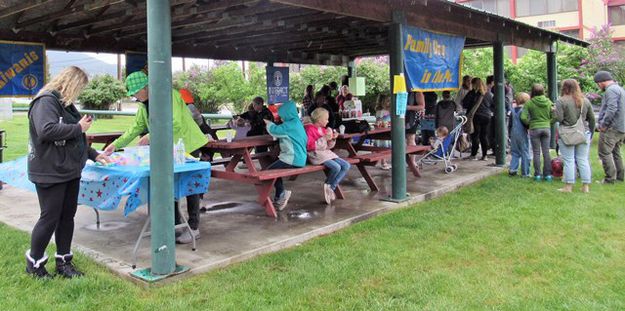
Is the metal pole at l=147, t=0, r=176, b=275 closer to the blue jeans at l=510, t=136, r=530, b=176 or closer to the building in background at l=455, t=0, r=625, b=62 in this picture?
the blue jeans at l=510, t=136, r=530, b=176

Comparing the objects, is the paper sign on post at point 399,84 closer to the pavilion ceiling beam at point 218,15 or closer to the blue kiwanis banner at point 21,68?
the pavilion ceiling beam at point 218,15

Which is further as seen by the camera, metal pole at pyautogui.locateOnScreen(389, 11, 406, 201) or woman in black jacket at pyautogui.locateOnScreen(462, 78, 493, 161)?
woman in black jacket at pyautogui.locateOnScreen(462, 78, 493, 161)

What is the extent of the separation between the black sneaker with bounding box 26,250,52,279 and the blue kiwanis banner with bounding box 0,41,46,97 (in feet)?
15.8

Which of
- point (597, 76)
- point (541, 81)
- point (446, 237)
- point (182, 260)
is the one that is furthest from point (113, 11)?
point (541, 81)

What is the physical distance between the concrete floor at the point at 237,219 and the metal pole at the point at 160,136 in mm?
349

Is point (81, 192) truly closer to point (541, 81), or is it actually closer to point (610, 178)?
point (610, 178)

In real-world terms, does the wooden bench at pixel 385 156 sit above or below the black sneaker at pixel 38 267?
above

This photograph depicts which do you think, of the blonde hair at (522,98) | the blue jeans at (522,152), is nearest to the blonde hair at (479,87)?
the blonde hair at (522,98)

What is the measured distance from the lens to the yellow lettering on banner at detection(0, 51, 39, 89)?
26.3 feet

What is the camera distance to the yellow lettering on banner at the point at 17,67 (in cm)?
802

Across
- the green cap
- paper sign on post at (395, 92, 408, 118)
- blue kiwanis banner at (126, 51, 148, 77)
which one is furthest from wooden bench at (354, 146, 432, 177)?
blue kiwanis banner at (126, 51, 148, 77)

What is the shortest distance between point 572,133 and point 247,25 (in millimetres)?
5049

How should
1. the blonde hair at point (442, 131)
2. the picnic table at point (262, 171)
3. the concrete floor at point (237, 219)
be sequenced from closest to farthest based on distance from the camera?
the concrete floor at point (237, 219) < the picnic table at point (262, 171) < the blonde hair at point (442, 131)

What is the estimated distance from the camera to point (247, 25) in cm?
811
